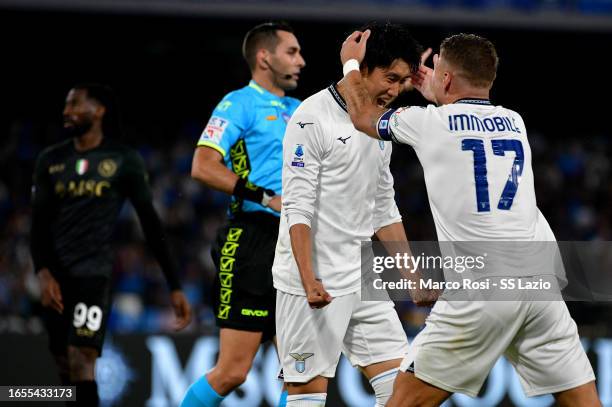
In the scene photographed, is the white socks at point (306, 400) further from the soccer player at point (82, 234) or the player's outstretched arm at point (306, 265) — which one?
the soccer player at point (82, 234)

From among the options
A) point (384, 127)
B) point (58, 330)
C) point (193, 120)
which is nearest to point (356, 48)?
point (384, 127)

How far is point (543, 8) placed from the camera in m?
16.3

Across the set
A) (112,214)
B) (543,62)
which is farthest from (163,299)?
(543,62)

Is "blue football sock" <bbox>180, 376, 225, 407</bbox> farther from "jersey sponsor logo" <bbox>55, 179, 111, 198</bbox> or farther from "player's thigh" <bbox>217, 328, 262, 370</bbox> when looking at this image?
"jersey sponsor logo" <bbox>55, 179, 111, 198</bbox>

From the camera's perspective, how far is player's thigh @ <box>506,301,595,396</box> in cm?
424

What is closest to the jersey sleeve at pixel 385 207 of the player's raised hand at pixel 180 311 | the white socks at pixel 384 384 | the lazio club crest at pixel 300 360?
A: the white socks at pixel 384 384

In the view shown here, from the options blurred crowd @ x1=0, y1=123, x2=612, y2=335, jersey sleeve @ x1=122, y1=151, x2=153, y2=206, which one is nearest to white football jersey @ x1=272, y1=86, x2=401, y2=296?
jersey sleeve @ x1=122, y1=151, x2=153, y2=206

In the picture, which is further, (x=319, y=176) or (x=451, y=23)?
(x=451, y=23)

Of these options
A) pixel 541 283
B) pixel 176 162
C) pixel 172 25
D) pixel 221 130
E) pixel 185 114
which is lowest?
pixel 541 283

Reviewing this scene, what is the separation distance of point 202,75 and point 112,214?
1336cm

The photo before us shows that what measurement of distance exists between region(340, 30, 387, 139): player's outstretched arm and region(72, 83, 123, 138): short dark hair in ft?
8.21

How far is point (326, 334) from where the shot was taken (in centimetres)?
482

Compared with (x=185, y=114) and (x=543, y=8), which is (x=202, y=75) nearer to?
(x=185, y=114)

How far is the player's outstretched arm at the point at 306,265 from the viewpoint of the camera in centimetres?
450
